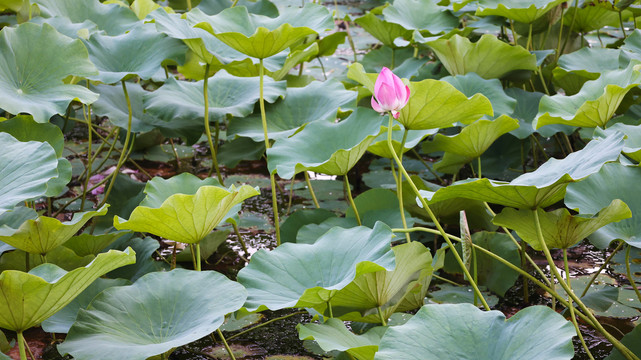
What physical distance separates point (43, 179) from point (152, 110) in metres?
0.56

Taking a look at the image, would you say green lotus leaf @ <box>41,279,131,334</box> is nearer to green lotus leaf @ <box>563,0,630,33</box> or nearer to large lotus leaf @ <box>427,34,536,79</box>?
large lotus leaf @ <box>427,34,536,79</box>

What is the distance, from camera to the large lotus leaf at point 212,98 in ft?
5.58

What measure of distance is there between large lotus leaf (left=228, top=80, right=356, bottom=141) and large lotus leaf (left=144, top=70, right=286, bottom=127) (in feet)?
0.13

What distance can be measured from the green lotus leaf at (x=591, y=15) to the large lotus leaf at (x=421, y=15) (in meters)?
0.41

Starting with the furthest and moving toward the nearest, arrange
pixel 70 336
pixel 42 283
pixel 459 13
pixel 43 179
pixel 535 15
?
pixel 459 13 → pixel 535 15 → pixel 43 179 → pixel 70 336 → pixel 42 283

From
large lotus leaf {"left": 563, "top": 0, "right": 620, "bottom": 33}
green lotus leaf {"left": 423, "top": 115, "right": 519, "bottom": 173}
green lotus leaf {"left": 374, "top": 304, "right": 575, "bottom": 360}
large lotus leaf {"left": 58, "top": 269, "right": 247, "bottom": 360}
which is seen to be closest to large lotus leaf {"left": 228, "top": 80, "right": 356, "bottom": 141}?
green lotus leaf {"left": 423, "top": 115, "right": 519, "bottom": 173}

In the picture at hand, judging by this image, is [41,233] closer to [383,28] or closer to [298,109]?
[298,109]

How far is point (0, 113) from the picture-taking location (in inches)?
82.2

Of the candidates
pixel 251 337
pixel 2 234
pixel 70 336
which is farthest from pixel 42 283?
pixel 251 337

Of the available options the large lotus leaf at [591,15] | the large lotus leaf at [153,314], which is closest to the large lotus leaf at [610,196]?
the large lotus leaf at [153,314]

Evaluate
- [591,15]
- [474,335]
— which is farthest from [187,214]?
[591,15]

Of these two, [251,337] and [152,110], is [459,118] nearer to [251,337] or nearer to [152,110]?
[251,337]

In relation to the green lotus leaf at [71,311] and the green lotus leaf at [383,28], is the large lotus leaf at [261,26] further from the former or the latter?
the green lotus leaf at [71,311]

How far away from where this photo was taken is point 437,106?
1.33 metres
